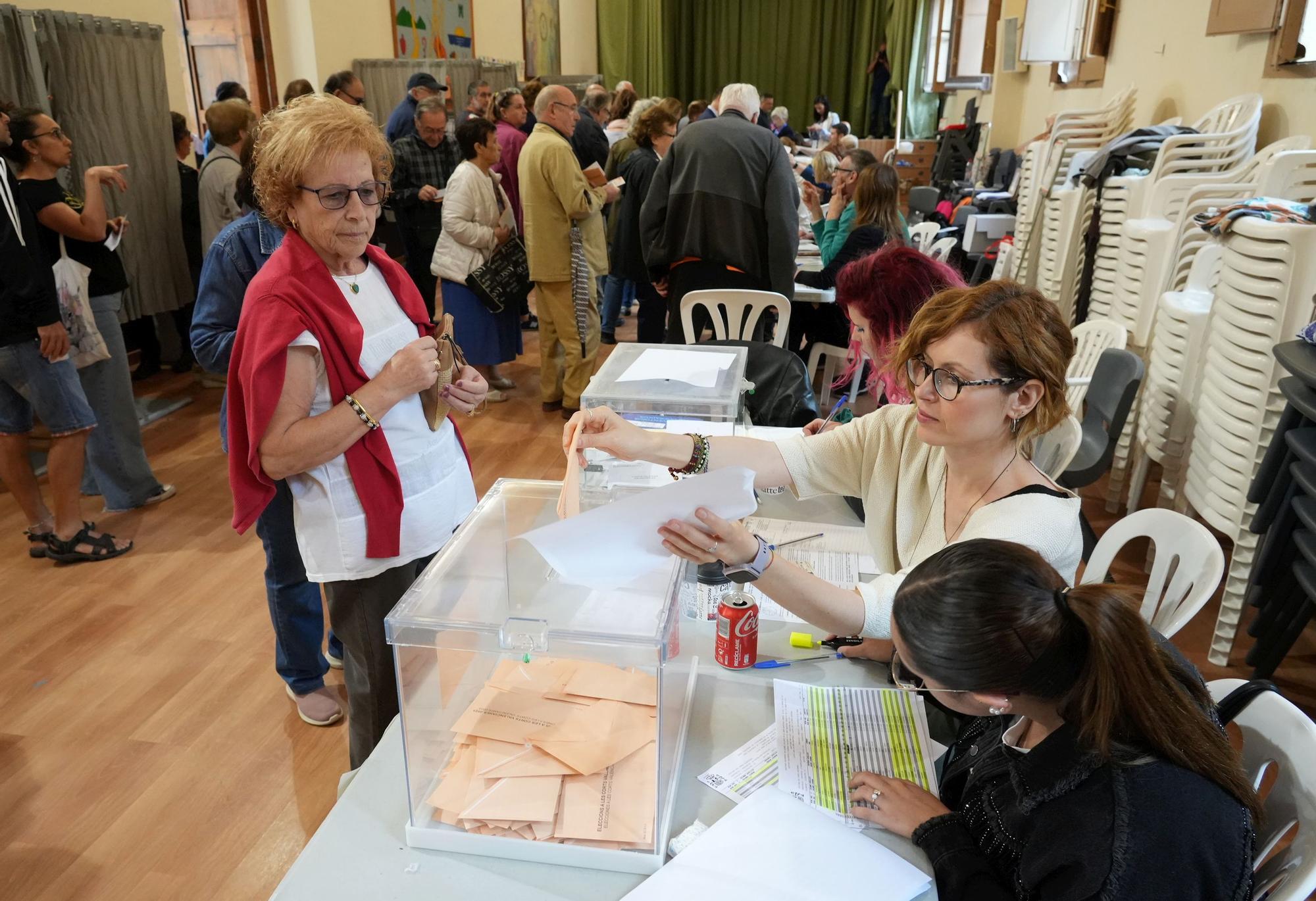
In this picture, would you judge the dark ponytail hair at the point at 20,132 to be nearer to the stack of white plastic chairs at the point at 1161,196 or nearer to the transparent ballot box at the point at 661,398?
the transparent ballot box at the point at 661,398

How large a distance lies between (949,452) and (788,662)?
0.45 meters

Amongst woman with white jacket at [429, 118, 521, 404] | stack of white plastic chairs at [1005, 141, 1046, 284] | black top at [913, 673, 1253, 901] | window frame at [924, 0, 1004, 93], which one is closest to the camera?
black top at [913, 673, 1253, 901]

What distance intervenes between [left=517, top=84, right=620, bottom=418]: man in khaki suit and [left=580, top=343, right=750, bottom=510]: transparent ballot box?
2.15 m

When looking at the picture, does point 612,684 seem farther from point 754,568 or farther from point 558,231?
point 558,231

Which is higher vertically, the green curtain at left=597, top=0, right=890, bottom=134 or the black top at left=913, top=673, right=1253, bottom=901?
the green curtain at left=597, top=0, right=890, bottom=134

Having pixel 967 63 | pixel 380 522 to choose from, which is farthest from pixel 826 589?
pixel 967 63

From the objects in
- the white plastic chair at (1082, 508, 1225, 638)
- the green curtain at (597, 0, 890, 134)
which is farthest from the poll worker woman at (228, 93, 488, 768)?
the green curtain at (597, 0, 890, 134)

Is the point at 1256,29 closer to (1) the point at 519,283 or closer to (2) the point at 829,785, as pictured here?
(1) the point at 519,283

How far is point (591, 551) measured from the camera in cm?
107

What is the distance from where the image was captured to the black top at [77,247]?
3.09m

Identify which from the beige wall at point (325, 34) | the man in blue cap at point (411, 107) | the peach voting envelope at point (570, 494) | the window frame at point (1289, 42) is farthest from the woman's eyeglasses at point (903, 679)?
the beige wall at point (325, 34)

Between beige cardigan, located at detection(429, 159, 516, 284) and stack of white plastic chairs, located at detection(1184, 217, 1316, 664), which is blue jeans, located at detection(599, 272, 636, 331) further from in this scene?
stack of white plastic chairs, located at detection(1184, 217, 1316, 664)

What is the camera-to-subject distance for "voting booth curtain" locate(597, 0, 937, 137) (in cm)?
1478

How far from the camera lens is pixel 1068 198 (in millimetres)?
4523
